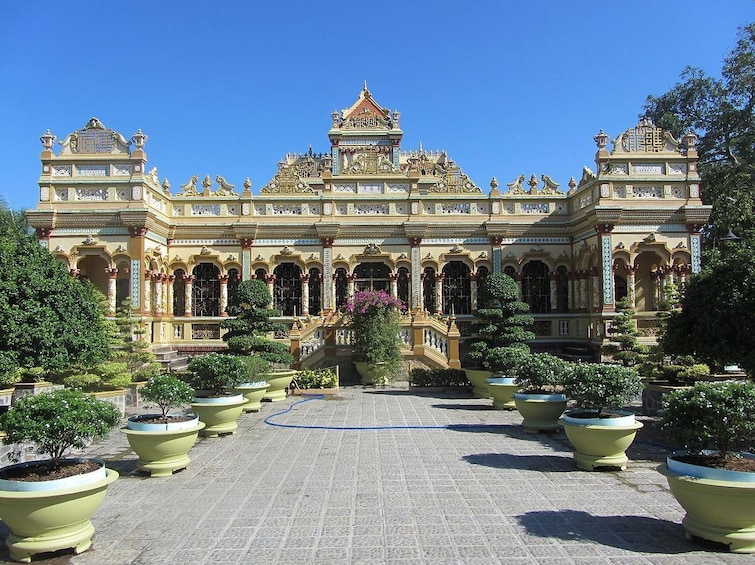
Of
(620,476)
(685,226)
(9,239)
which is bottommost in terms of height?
(620,476)

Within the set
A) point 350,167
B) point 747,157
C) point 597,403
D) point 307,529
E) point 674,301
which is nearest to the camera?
point 307,529

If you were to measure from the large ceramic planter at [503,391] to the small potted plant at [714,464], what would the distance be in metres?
6.41

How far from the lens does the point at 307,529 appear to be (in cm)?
557

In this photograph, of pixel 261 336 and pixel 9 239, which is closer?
pixel 9 239

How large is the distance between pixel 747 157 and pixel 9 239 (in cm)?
2714

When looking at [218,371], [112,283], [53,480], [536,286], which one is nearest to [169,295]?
[112,283]

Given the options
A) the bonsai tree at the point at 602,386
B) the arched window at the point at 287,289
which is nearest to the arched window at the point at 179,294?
the arched window at the point at 287,289

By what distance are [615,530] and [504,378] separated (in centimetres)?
725

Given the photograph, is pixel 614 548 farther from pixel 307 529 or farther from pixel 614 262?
pixel 614 262

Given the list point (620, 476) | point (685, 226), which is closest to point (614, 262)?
point (685, 226)

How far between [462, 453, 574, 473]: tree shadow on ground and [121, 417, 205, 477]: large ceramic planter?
382 cm

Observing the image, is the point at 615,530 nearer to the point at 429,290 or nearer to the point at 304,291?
the point at 429,290

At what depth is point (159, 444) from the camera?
24.5 ft

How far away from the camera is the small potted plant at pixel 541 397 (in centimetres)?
972
